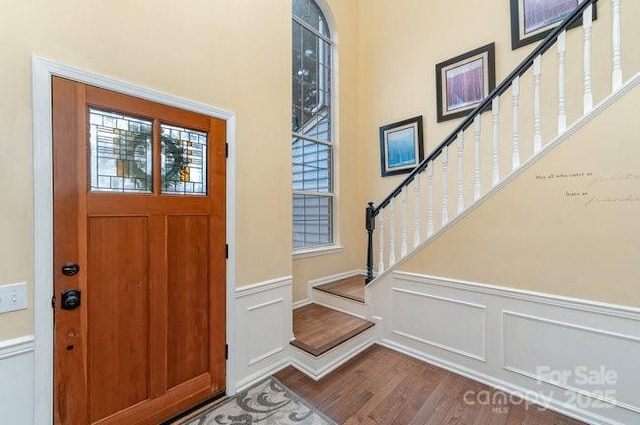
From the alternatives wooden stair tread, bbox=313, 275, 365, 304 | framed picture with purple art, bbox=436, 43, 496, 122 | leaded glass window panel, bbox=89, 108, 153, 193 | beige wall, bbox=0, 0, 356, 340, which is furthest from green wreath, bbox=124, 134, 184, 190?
framed picture with purple art, bbox=436, 43, 496, 122

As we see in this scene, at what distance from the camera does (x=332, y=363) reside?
97.0 inches

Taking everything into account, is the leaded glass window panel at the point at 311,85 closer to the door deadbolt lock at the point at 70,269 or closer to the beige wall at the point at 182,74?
the beige wall at the point at 182,74

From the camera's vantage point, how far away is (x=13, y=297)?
135 cm

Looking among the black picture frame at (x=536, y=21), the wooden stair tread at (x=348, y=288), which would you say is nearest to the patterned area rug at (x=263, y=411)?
the wooden stair tread at (x=348, y=288)

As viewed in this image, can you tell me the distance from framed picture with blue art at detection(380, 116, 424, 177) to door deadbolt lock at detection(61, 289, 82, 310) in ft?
11.2

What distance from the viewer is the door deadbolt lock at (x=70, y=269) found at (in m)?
1.46

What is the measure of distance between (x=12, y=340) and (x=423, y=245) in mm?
2766

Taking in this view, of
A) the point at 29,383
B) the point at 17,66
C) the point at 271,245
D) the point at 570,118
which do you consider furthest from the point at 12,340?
the point at 570,118

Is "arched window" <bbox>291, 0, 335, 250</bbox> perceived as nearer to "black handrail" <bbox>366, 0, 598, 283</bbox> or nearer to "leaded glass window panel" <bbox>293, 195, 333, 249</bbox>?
"leaded glass window panel" <bbox>293, 195, 333, 249</bbox>

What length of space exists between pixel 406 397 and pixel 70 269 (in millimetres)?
2339

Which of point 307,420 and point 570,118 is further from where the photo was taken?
point 570,118

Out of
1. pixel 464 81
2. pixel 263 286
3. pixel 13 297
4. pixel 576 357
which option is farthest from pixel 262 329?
pixel 464 81

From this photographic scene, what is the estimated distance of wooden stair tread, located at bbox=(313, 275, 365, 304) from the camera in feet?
10.5

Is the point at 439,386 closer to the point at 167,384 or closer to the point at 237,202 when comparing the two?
the point at 167,384
